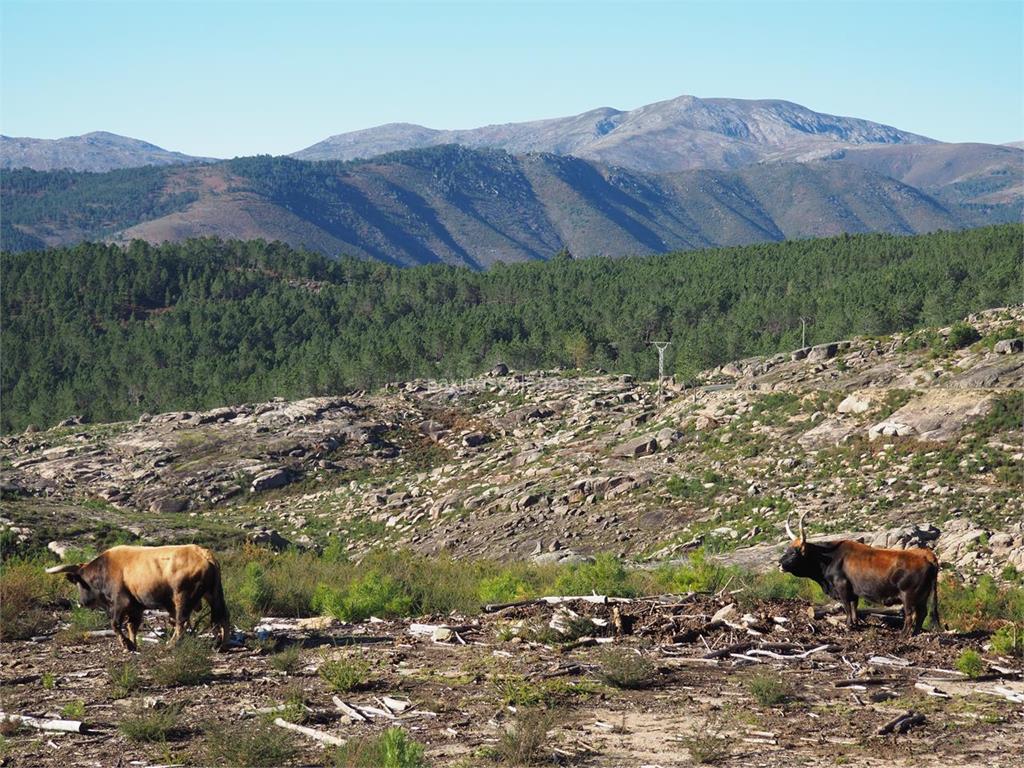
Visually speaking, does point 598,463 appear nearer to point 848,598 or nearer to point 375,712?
point 848,598

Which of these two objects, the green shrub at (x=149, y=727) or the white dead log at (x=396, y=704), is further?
the white dead log at (x=396, y=704)

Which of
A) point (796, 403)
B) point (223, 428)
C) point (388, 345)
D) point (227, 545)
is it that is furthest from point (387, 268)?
point (227, 545)

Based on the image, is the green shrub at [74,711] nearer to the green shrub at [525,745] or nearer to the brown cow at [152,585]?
the brown cow at [152,585]

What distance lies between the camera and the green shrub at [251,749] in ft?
32.9

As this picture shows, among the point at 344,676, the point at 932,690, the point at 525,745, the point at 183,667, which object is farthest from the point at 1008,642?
the point at 183,667

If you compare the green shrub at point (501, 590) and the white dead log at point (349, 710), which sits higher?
the white dead log at point (349, 710)

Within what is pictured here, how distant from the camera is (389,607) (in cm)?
1655

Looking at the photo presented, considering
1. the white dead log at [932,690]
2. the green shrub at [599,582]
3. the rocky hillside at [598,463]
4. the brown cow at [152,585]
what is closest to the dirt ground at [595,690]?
the white dead log at [932,690]

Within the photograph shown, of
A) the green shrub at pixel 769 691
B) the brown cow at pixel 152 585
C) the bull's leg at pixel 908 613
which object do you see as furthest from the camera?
the bull's leg at pixel 908 613

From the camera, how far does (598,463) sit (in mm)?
43156

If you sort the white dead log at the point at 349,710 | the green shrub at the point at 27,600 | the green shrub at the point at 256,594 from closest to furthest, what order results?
the white dead log at the point at 349,710
the green shrub at the point at 27,600
the green shrub at the point at 256,594

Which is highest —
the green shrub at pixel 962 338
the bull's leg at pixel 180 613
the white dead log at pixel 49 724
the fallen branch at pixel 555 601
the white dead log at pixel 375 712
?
the green shrub at pixel 962 338

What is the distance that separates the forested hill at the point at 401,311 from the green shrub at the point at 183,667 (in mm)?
68136

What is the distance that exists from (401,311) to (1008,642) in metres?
111
